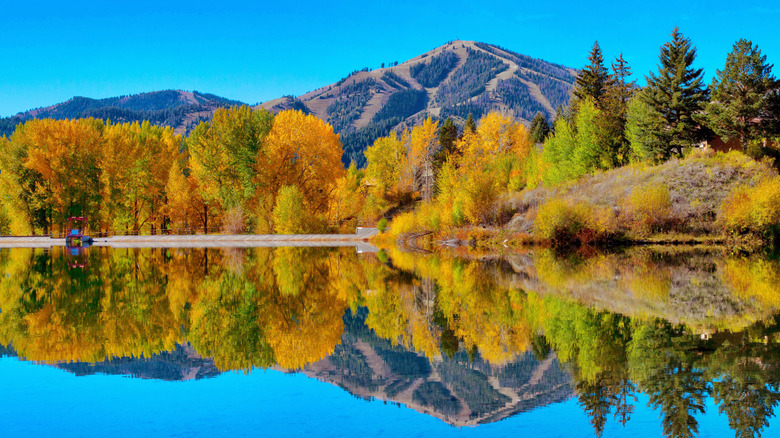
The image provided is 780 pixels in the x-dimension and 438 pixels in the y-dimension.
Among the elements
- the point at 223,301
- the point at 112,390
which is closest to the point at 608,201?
the point at 223,301

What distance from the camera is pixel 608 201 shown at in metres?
36.1

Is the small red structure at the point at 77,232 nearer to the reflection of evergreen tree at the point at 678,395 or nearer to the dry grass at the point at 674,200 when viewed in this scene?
the dry grass at the point at 674,200

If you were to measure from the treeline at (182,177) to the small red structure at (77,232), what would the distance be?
3.17 feet

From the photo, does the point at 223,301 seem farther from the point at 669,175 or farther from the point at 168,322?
the point at 669,175

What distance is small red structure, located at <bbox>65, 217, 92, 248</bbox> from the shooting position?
4519 cm

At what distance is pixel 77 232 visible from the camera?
162ft

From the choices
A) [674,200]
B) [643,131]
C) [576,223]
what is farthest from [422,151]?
[674,200]

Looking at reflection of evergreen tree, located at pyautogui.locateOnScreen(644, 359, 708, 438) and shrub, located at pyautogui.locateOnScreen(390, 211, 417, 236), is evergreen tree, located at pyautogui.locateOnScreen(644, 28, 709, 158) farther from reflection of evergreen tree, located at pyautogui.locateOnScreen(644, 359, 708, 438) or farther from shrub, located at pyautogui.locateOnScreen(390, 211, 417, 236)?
reflection of evergreen tree, located at pyautogui.locateOnScreen(644, 359, 708, 438)

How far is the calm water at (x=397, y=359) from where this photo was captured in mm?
6504

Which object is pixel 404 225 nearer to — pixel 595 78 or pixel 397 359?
pixel 595 78

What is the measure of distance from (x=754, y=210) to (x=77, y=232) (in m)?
48.5

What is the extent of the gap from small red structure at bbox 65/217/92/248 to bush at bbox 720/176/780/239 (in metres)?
43.2

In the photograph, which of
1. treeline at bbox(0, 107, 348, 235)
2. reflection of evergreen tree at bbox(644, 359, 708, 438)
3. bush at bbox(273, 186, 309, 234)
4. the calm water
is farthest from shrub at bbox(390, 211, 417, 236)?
reflection of evergreen tree at bbox(644, 359, 708, 438)

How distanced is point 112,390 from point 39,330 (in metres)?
4.50
